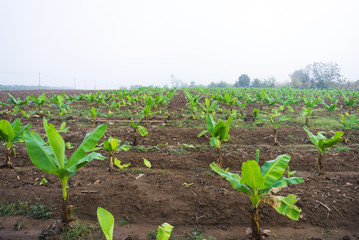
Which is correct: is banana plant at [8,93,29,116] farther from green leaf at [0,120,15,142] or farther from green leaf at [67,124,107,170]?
green leaf at [67,124,107,170]

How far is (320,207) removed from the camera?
10.1ft

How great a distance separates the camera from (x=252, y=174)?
84.2 inches

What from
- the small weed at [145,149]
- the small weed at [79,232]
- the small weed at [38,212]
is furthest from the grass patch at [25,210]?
the small weed at [145,149]

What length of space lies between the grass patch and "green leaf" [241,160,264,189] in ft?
9.11

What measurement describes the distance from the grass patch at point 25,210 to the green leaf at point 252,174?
2778 mm

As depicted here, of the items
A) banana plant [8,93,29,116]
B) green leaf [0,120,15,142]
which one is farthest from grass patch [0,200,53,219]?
banana plant [8,93,29,116]

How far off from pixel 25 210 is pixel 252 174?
3.26m

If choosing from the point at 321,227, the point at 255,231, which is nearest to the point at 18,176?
the point at 255,231

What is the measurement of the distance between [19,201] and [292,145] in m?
6.80

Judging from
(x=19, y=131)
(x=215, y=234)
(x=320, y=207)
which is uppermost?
(x=19, y=131)

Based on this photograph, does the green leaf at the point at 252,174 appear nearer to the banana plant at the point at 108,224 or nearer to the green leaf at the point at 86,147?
the banana plant at the point at 108,224

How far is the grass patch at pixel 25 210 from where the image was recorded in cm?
293

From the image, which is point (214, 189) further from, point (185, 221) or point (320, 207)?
point (320, 207)

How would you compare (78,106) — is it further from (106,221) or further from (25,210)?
(106,221)
